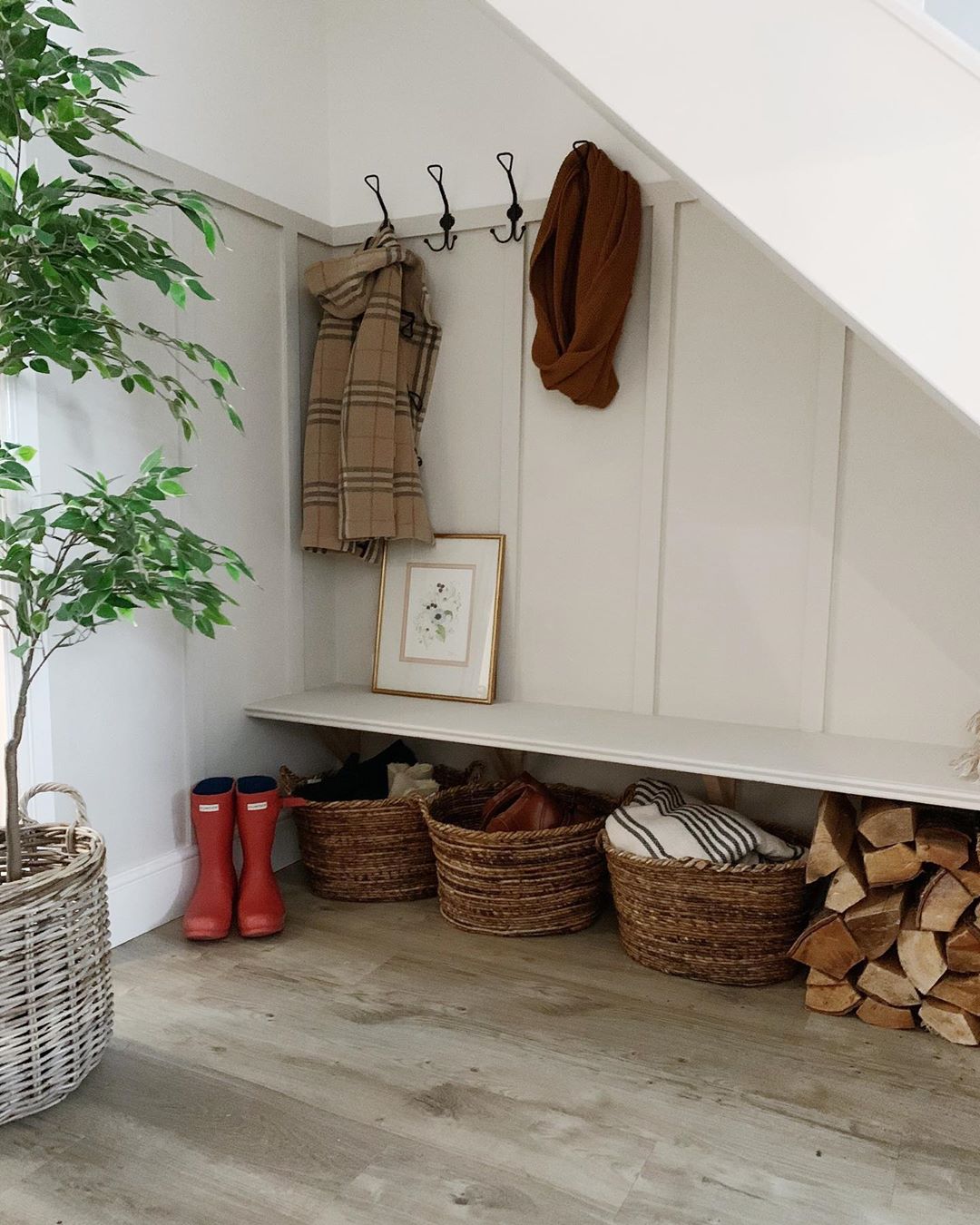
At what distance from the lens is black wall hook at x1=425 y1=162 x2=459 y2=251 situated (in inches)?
110

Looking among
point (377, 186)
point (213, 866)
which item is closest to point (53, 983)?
point (213, 866)

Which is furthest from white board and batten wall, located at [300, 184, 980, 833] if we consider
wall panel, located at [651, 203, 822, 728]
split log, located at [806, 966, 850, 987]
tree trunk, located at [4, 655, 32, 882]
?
tree trunk, located at [4, 655, 32, 882]

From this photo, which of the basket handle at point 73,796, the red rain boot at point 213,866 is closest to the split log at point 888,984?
the red rain boot at point 213,866

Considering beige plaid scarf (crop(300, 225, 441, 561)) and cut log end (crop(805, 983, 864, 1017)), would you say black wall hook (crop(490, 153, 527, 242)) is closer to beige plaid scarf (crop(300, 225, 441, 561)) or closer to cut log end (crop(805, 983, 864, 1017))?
beige plaid scarf (crop(300, 225, 441, 561))

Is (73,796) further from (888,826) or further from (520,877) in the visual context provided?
(888,826)

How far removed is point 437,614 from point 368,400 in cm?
61

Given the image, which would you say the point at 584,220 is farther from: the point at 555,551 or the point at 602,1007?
the point at 602,1007

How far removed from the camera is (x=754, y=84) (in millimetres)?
1366

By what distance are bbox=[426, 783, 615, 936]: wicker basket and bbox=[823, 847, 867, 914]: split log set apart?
579 mm

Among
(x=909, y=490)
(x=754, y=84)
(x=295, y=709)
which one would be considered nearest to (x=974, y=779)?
(x=909, y=490)

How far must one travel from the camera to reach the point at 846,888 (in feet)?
6.89

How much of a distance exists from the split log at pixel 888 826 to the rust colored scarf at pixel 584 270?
1200 millimetres

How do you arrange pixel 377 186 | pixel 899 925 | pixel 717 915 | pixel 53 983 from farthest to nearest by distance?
pixel 377 186 < pixel 717 915 < pixel 899 925 < pixel 53 983

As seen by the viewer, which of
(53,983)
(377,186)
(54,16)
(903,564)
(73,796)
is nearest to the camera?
(54,16)
